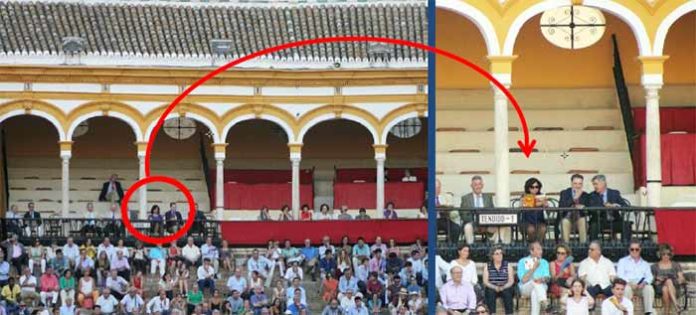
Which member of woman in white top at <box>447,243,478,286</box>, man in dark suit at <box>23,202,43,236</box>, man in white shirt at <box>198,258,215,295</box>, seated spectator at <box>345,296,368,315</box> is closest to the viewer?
woman in white top at <box>447,243,478,286</box>

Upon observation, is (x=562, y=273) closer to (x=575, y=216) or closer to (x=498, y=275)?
(x=498, y=275)

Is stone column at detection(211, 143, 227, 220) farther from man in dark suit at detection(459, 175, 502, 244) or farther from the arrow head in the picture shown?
man in dark suit at detection(459, 175, 502, 244)

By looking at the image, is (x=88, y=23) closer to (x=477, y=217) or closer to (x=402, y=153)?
(x=402, y=153)

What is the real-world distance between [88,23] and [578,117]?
11797 mm

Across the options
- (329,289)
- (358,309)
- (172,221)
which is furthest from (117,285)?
(172,221)

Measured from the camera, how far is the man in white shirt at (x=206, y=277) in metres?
34.5

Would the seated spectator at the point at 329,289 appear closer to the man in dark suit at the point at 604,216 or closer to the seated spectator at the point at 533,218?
the seated spectator at the point at 533,218

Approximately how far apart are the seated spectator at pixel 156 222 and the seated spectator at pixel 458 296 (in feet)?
45.9

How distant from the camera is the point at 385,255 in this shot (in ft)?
119

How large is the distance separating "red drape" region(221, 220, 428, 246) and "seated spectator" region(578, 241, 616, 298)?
40.1ft

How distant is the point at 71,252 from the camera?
36406mm

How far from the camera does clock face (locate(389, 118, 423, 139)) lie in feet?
139

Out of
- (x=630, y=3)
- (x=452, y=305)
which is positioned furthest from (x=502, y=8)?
(x=452, y=305)

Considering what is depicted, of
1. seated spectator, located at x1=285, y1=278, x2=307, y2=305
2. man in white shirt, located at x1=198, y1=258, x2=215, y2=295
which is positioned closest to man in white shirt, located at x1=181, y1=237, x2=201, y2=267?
man in white shirt, located at x1=198, y1=258, x2=215, y2=295
